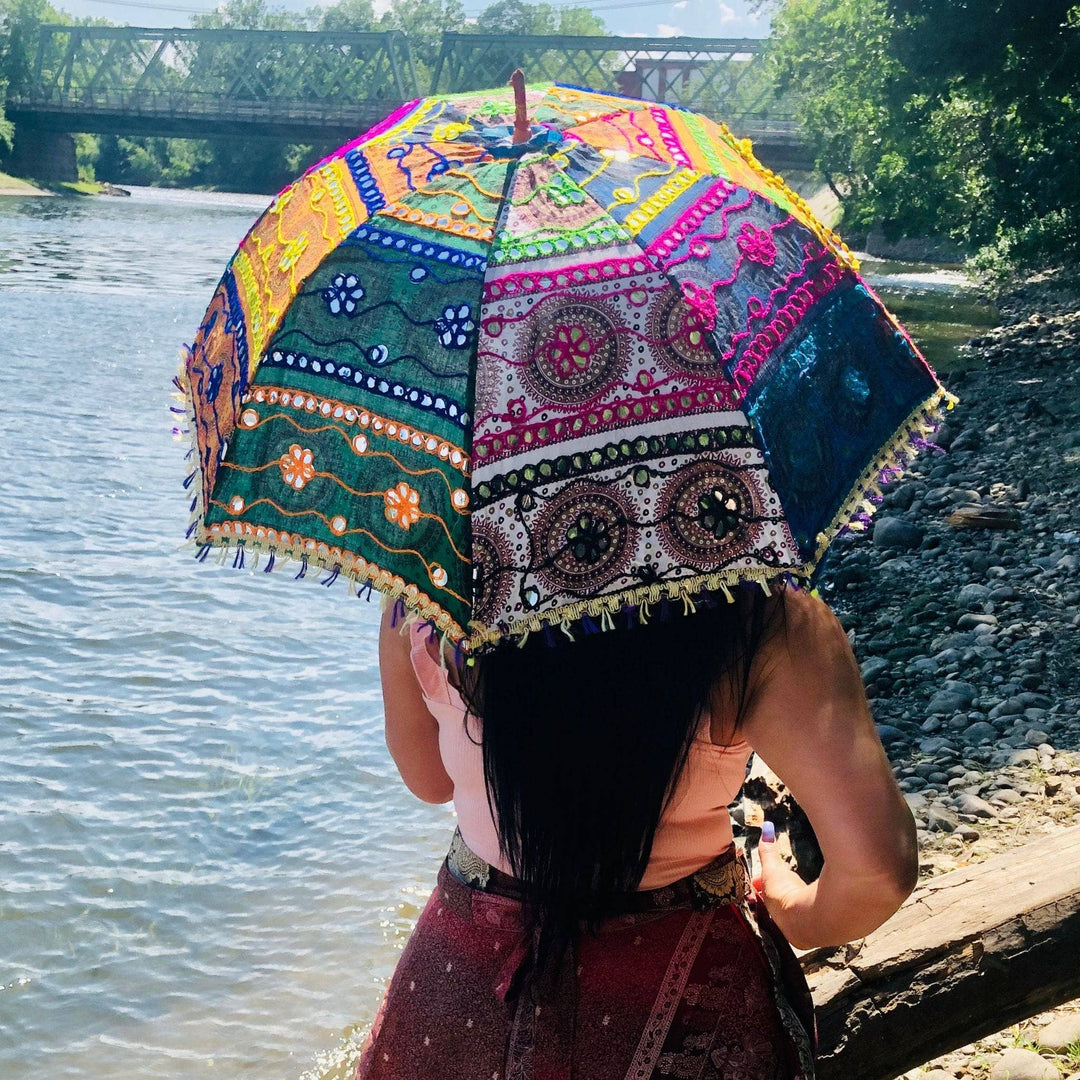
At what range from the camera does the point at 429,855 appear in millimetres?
4934

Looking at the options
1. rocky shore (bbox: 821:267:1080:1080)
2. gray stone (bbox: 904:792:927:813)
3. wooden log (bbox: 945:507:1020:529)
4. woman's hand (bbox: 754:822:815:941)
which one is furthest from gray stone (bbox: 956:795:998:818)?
wooden log (bbox: 945:507:1020:529)

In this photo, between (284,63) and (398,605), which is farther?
(284,63)

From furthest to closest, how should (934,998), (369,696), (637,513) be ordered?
1. (369,696)
2. (934,998)
3. (637,513)

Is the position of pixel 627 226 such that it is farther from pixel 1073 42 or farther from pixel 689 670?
pixel 1073 42

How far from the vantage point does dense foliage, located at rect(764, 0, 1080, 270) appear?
14.7 meters

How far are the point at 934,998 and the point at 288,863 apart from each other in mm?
3287

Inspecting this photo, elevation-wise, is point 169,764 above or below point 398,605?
below

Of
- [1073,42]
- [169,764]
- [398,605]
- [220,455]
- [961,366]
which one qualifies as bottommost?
[169,764]

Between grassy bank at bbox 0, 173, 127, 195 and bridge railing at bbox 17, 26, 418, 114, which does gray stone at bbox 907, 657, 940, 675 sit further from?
bridge railing at bbox 17, 26, 418, 114

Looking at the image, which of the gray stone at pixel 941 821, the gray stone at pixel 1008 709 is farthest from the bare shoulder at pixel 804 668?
the gray stone at pixel 1008 709

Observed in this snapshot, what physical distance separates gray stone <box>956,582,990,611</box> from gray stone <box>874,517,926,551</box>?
117 centimetres

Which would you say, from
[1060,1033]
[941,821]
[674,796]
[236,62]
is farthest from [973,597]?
[236,62]

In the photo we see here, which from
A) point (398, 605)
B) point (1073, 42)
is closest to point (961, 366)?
point (1073, 42)

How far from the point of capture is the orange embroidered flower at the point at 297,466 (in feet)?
4.87
